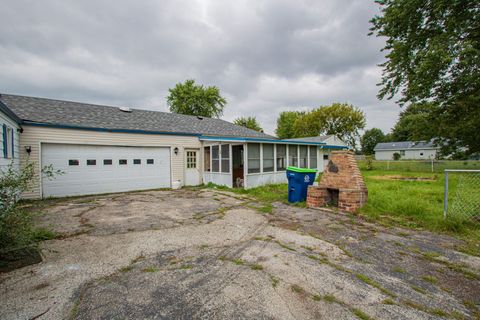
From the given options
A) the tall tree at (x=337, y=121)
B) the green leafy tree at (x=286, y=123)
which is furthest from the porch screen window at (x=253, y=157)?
the green leafy tree at (x=286, y=123)

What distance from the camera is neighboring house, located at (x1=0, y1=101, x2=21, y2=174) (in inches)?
228

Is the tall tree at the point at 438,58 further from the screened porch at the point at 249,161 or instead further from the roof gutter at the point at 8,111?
the roof gutter at the point at 8,111

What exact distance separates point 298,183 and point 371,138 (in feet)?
233

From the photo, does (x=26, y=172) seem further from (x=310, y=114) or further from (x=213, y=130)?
(x=310, y=114)

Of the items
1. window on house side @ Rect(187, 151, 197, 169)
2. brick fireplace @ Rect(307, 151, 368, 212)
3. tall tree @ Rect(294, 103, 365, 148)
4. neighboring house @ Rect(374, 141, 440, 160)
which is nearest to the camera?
brick fireplace @ Rect(307, 151, 368, 212)

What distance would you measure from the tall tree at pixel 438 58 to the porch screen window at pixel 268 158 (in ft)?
23.7

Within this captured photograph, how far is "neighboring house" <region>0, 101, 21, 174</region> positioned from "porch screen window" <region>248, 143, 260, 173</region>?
7956 millimetres

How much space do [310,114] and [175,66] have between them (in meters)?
29.7

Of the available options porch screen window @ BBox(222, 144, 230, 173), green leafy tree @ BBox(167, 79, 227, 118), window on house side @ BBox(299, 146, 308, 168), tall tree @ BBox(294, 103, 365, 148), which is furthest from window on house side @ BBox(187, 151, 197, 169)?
tall tree @ BBox(294, 103, 365, 148)

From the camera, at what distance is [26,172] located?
126 inches

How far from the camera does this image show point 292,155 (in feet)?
39.3

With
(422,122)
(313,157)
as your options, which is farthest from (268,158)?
(422,122)

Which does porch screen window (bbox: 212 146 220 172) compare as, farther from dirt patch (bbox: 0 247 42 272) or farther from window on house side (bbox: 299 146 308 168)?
dirt patch (bbox: 0 247 42 272)

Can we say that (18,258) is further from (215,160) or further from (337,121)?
(337,121)
